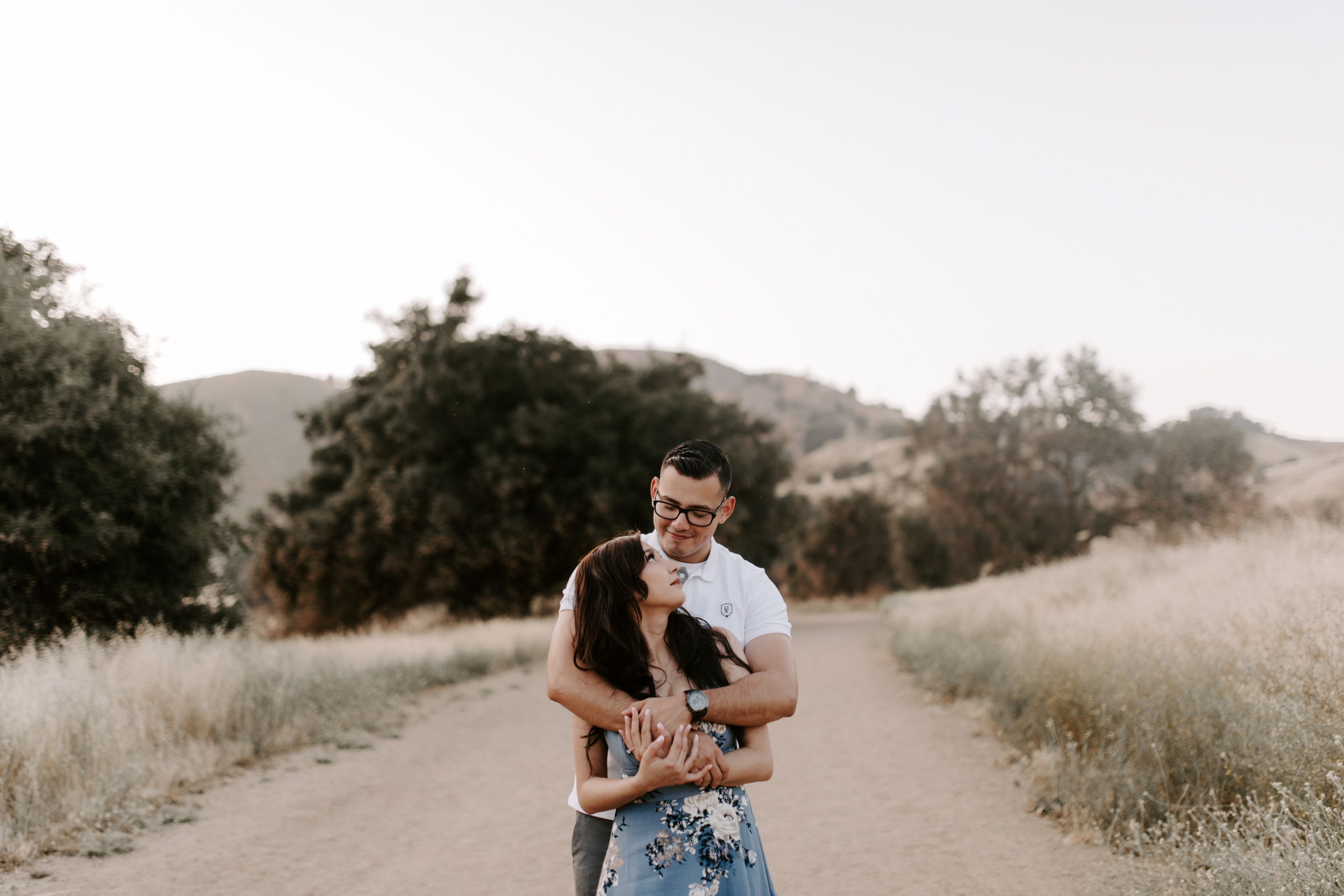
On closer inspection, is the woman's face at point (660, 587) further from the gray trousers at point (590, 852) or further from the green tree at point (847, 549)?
the green tree at point (847, 549)

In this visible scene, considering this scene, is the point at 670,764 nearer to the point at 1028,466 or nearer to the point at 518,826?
the point at 518,826

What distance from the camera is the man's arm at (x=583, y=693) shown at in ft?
8.19

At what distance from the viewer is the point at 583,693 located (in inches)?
99.6

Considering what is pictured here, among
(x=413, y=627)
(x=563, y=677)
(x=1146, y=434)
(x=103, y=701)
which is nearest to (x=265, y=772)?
(x=103, y=701)

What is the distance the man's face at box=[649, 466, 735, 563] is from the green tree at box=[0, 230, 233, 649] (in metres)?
10.6

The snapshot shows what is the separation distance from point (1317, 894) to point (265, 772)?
25.0ft

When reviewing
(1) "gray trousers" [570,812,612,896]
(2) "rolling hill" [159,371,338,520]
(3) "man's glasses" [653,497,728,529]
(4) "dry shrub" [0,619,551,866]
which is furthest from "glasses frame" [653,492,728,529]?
(2) "rolling hill" [159,371,338,520]

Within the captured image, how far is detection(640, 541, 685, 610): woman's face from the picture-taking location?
2.55m

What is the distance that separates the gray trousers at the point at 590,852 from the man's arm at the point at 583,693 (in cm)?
49

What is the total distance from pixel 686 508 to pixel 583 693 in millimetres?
715

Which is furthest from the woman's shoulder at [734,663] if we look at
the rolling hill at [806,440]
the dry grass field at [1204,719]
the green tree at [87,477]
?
the rolling hill at [806,440]

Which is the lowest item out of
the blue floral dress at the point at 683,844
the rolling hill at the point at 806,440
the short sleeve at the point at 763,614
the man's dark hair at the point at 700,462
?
the blue floral dress at the point at 683,844

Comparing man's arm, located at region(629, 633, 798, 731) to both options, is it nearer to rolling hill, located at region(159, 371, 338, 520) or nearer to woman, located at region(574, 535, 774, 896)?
woman, located at region(574, 535, 774, 896)

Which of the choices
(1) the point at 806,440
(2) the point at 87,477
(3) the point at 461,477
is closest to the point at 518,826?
(2) the point at 87,477
